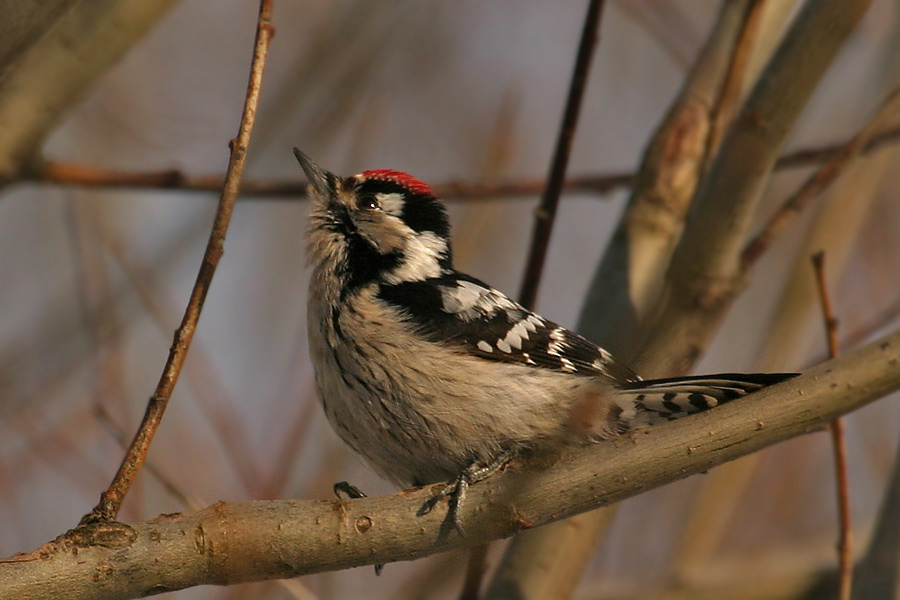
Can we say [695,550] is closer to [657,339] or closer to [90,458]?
[657,339]

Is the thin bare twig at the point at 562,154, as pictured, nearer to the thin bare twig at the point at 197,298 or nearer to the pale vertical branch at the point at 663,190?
the pale vertical branch at the point at 663,190

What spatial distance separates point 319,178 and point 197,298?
1.75 meters

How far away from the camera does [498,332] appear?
3.53 meters

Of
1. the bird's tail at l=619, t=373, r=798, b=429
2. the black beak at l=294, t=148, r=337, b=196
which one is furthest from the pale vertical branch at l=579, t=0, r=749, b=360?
the black beak at l=294, t=148, r=337, b=196

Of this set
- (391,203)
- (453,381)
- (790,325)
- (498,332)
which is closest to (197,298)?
(453,381)

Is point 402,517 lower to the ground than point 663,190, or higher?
lower

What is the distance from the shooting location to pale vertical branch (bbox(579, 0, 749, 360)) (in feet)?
12.7

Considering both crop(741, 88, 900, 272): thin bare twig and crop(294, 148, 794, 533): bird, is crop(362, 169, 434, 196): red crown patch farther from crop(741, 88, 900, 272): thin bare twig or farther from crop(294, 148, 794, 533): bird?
crop(741, 88, 900, 272): thin bare twig

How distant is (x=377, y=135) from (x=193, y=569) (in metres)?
3.87

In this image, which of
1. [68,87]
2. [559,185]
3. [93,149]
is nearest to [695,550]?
[559,185]

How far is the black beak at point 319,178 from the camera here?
402 centimetres

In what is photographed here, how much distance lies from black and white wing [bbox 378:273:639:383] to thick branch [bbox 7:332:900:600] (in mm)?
842

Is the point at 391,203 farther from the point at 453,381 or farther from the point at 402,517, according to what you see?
the point at 402,517

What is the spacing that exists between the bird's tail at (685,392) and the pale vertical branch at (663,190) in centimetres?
61
